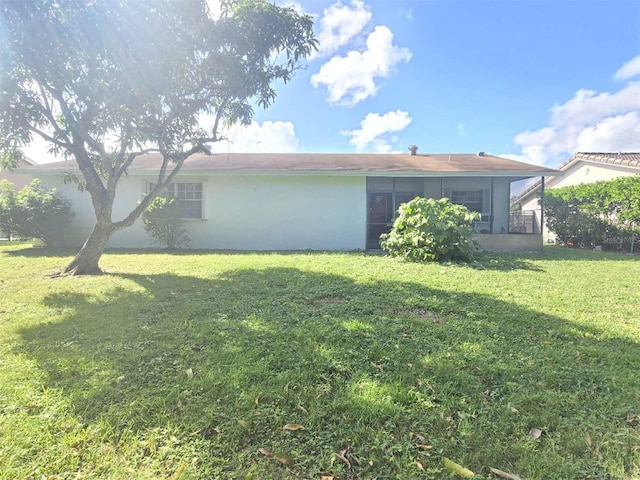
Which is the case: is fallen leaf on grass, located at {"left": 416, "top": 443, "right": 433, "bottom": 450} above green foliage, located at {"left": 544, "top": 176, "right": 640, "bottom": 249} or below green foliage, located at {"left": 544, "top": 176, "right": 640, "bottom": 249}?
below

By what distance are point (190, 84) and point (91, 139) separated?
7.84 feet

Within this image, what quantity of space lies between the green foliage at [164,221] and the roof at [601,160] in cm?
1868

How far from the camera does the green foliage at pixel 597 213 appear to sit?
1123cm

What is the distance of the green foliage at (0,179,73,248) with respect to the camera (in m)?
10.2

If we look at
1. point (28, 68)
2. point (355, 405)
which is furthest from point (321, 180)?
point (355, 405)

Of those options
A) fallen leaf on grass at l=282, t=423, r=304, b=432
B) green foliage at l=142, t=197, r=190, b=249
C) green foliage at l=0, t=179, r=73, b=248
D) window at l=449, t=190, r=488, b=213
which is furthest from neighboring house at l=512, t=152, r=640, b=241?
green foliage at l=0, t=179, r=73, b=248

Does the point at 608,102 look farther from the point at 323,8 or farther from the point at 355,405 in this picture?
the point at 355,405

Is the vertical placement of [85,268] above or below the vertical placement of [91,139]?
below

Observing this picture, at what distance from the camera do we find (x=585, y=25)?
10.6 meters

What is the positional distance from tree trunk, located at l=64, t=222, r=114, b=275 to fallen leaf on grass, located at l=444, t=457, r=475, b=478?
7.37 meters

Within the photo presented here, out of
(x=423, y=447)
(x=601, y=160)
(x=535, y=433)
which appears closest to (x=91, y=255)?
(x=423, y=447)

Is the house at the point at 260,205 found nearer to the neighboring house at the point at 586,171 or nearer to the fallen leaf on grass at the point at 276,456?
the neighboring house at the point at 586,171

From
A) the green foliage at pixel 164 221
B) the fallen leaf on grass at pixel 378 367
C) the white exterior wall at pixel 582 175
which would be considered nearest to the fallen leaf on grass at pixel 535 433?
the fallen leaf on grass at pixel 378 367

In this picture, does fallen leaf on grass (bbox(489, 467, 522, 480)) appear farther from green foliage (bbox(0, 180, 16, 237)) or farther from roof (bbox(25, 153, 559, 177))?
green foliage (bbox(0, 180, 16, 237))
